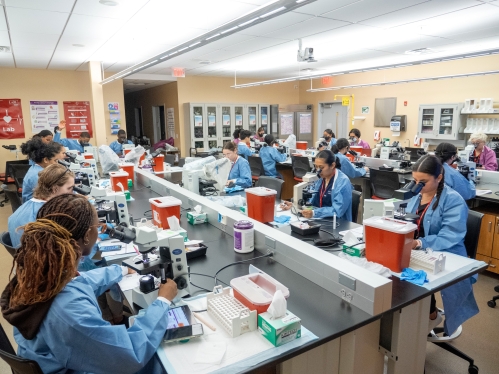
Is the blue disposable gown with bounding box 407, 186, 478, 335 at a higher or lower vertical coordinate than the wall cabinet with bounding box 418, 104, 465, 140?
lower

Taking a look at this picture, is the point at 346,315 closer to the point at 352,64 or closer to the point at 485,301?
the point at 485,301

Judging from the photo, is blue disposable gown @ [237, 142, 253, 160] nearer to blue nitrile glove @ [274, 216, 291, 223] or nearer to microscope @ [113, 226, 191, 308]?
blue nitrile glove @ [274, 216, 291, 223]

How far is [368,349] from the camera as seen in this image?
142 centimetres

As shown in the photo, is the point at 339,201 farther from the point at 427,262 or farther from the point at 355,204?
the point at 427,262

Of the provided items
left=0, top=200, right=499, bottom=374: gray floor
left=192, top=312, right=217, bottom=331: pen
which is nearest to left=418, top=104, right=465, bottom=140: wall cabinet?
left=0, top=200, right=499, bottom=374: gray floor

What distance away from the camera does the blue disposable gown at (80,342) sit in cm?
98

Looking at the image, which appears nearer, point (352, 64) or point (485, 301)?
point (485, 301)

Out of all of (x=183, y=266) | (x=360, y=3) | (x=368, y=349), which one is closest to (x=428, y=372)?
(x=368, y=349)

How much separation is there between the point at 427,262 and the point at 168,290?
1.20m

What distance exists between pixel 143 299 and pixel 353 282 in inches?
33.2

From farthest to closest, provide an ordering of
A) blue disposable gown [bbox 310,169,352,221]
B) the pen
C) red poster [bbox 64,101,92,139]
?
1. red poster [bbox 64,101,92,139]
2. blue disposable gown [bbox 310,169,352,221]
3. the pen

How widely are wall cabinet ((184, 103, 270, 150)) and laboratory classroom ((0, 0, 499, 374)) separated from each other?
0.09 ft

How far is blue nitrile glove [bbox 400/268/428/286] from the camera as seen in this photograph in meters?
1.55

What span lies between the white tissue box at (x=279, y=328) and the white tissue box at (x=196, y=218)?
1.34 metres
